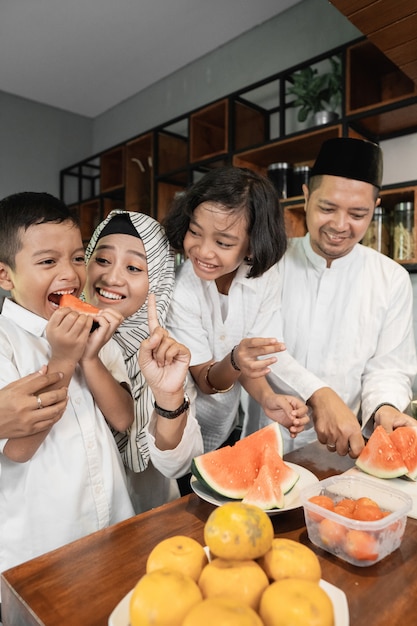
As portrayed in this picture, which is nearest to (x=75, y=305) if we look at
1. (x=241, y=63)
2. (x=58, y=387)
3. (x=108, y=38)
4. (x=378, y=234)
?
(x=58, y=387)

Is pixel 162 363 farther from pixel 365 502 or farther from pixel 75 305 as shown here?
pixel 365 502

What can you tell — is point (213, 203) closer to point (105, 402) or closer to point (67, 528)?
point (105, 402)

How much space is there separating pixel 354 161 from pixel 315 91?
1.81 metres

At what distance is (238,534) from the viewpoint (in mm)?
646

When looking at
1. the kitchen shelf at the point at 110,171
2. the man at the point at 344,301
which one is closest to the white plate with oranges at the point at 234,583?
the man at the point at 344,301

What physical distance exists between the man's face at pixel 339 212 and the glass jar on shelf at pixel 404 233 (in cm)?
98

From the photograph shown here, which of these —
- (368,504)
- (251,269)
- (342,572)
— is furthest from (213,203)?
(342,572)

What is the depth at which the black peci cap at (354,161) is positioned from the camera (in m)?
1.96

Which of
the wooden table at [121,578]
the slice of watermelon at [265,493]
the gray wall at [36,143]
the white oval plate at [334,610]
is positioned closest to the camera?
the white oval plate at [334,610]

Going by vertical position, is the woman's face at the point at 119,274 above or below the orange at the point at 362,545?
above

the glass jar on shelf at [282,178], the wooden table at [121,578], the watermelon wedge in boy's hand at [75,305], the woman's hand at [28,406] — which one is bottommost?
the wooden table at [121,578]

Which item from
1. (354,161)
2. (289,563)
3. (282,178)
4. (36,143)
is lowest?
(289,563)

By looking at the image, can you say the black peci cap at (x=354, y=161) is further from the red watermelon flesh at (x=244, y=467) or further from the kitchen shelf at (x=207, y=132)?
the kitchen shelf at (x=207, y=132)

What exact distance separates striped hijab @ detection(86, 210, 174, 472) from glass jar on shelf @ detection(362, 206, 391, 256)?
6.05ft
